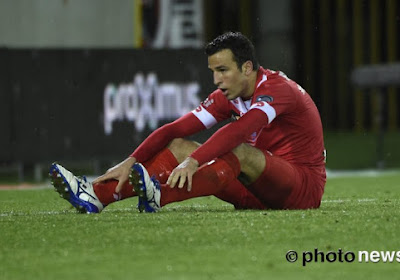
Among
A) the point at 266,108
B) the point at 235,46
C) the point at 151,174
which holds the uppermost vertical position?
the point at 235,46

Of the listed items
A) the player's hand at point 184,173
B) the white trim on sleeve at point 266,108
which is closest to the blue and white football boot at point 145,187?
the player's hand at point 184,173

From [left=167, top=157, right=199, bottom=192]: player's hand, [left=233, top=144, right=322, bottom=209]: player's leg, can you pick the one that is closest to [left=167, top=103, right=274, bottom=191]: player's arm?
[left=167, top=157, right=199, bottom=192]: player's hand

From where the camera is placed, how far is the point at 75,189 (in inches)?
230

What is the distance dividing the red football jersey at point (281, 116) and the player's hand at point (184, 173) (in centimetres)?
43

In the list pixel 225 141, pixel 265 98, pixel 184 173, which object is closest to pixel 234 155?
pixel 225 141

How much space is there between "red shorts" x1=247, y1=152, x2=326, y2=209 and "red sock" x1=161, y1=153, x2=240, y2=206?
0.24 m

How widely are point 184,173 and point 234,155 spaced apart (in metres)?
0.31

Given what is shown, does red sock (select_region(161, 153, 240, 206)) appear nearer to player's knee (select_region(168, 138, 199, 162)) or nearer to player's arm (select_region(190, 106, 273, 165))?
player's arm (select_region(190, 106, 273, 165))

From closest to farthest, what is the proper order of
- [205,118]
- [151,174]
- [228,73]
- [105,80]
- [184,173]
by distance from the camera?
[184,173]
[228,73]
[151,174]
[205,118]
[105,80]

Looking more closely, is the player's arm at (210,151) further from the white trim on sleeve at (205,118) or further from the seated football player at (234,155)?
the white trim on sleeve at (205,118)

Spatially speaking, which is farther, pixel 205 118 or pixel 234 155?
pixel 205 118

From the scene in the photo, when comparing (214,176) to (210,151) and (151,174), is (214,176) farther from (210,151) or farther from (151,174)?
(151,174)

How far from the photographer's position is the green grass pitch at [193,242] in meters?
4.18

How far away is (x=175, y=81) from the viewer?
1253cm
